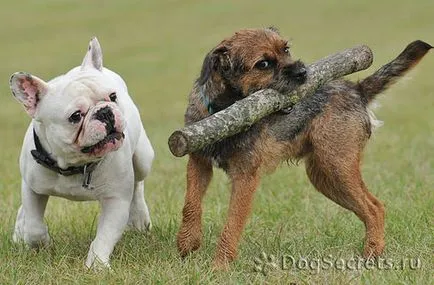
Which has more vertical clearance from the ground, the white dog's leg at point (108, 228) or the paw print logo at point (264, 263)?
the white dog's leg at point (108, 228)

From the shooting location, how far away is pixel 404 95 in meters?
18.3

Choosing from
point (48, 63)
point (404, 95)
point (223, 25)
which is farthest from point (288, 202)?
point (223, 25)

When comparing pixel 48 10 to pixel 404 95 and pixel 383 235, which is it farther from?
pixel 383 235

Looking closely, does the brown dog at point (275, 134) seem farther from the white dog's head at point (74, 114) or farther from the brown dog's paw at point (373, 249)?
the white dog's head at point (74, 114)

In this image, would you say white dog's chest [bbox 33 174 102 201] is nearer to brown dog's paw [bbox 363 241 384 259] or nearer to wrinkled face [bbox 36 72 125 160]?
wrinkled face [bbox 36 72 125 160]

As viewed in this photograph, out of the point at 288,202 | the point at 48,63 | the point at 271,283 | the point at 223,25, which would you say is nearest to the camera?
the point at 271,283

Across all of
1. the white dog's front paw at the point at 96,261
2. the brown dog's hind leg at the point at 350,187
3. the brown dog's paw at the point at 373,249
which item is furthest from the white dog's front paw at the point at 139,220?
the brown dog's paw at the point at 373,249

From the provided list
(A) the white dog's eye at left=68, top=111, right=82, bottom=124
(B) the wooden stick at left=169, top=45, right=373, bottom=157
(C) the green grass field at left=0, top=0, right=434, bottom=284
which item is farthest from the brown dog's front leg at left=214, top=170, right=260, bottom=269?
(A) the white dog's eye at left=68, top=111, right=82, bottom=124

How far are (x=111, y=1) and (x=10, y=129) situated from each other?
2033 cm

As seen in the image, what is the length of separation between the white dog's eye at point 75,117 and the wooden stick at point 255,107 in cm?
71

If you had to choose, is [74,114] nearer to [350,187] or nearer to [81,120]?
[81,120]

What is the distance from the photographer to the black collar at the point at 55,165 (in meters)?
6.19

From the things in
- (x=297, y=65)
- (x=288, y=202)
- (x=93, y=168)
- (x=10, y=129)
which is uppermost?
(x=297, y=65)

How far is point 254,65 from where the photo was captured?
6.22 metres
